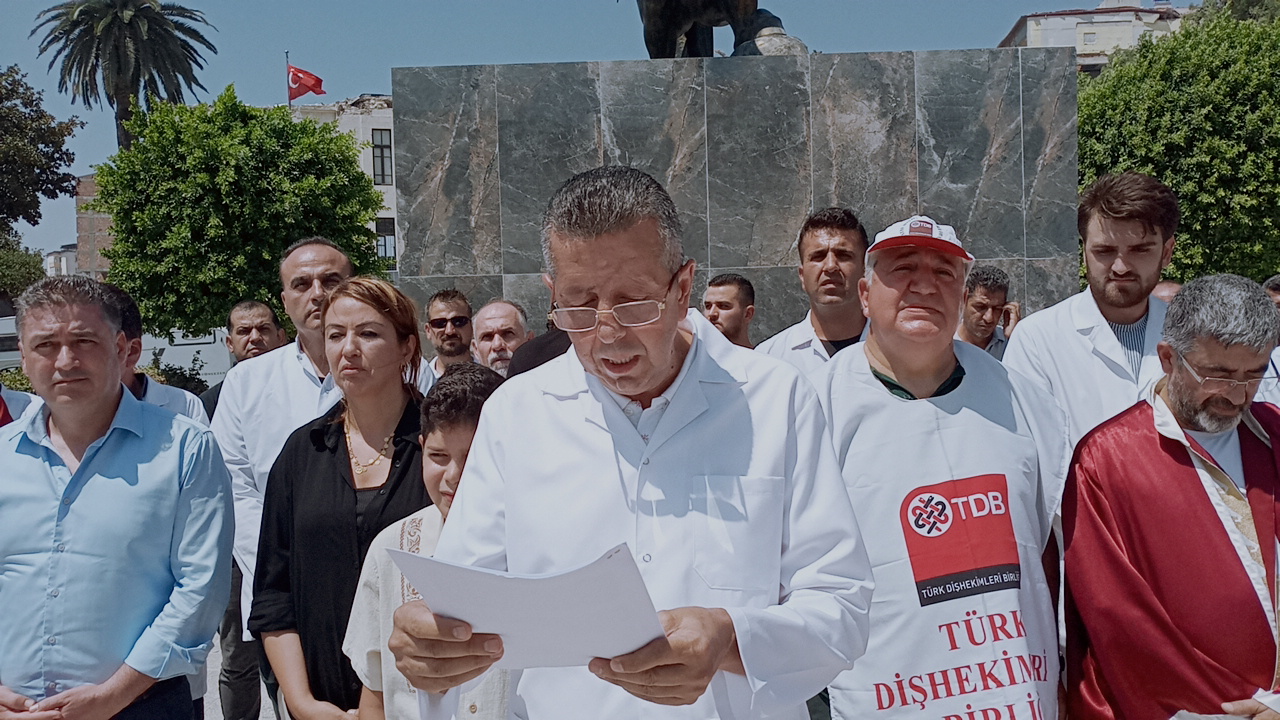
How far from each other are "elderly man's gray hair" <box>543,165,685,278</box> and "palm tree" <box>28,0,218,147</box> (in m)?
38.9

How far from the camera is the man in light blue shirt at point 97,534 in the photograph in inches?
129

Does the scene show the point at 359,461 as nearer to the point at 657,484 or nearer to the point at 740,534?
the point at 657,484

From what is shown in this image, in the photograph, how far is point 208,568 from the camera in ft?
11.3

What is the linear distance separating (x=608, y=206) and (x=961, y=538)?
1.39 metres

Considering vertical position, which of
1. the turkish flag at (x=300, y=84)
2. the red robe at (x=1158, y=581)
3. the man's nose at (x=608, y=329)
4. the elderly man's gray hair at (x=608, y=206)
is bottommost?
the red robe at (x=1158, y=581)

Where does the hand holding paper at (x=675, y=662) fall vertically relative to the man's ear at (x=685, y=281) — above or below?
below

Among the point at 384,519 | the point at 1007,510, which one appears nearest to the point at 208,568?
the point at 384,519

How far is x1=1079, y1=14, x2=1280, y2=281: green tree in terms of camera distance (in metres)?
20.8

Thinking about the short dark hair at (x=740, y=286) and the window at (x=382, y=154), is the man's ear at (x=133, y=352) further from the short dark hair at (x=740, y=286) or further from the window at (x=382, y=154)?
the window at (x=382, y=154)

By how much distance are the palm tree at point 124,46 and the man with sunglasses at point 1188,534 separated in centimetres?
3889

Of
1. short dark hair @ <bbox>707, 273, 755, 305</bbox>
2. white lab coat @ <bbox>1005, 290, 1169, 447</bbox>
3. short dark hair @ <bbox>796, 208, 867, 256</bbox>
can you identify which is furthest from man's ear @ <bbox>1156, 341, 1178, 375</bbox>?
short dark hair @ <bbox>707, 273, 755, 305</bbox>

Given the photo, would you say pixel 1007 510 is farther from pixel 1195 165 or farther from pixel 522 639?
pixel 1195 165

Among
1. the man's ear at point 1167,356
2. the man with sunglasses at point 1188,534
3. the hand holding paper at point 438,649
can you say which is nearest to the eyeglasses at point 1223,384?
the man with sunglasses at point 1188,534

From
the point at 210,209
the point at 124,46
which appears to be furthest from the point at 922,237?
the point at 124,46
